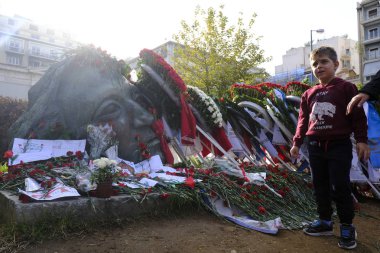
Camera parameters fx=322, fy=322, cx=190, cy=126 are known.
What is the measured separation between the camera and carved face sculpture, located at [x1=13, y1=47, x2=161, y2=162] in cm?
423

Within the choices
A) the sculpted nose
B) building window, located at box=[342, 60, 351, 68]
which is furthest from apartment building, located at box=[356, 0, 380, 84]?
the sculpted nose

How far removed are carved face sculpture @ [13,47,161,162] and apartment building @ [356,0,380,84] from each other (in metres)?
40.7

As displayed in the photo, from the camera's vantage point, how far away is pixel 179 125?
5062mm

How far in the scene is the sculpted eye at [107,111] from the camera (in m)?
4.34

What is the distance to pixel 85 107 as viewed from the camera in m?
4.30

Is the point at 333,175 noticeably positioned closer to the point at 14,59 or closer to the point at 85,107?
the point at 85,107

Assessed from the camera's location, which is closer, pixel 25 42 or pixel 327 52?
pixel 327 52

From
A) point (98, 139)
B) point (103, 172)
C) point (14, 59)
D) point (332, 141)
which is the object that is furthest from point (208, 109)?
point (14, 59)

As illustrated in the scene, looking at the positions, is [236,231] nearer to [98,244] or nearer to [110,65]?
[98,244]

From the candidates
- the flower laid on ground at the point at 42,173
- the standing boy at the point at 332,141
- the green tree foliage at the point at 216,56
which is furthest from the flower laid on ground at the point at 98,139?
the green tree foliage at the point at 216,56

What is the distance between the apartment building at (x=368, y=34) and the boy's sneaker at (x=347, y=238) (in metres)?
41.4

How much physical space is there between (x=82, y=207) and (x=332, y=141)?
2.25 metres

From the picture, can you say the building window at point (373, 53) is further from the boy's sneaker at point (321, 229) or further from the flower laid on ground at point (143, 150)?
the boy's sneaker at point (321, 229)

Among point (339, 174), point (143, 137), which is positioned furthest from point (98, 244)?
point (143, 137)
